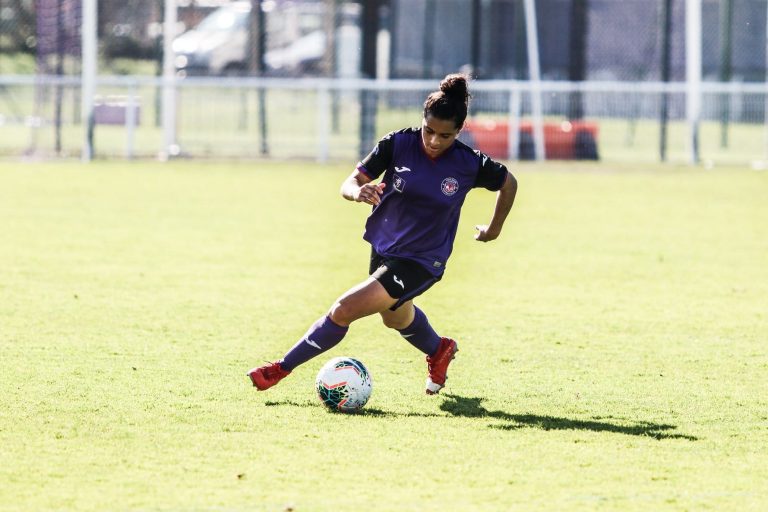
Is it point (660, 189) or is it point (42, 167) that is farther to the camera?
point (42, 167)

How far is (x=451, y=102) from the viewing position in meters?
5.81

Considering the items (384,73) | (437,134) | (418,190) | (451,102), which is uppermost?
(384,73)

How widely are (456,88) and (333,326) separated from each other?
4.24 ft

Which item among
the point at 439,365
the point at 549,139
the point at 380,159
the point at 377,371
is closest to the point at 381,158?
the point at 380,159

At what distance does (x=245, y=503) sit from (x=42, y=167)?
17.4 meters

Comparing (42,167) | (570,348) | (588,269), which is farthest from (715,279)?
(42,167)

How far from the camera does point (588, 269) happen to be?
11.2 meters

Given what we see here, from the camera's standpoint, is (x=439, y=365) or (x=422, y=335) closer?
(x=439, y=365)

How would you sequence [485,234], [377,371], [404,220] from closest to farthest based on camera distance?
[404,220] < [485,234] < [377,371]

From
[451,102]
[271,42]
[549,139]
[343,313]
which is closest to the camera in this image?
[451,102]

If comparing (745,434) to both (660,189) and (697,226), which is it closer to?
(697,226)

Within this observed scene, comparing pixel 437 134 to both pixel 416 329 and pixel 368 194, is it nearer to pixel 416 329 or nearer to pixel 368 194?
pixel 368 194

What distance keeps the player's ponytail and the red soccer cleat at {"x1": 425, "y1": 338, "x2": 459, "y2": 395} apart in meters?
1.25

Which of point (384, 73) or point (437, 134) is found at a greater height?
point (384, 73)
